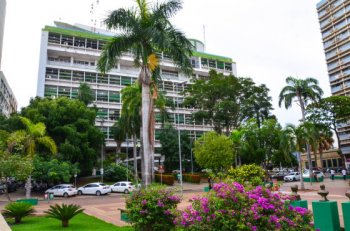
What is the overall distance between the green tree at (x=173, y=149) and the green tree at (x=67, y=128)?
1324 cm

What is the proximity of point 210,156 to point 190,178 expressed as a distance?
1321 cm

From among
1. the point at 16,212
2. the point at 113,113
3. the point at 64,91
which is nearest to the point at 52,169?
the point at 16,212

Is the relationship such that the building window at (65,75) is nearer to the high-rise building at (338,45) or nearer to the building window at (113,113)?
the building window at (113,113)

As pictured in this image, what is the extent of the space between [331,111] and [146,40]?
118 ft

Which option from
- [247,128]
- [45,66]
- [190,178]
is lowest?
[190,178]

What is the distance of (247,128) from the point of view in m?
36.4

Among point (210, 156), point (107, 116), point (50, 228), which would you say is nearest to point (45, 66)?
point (107, 116)

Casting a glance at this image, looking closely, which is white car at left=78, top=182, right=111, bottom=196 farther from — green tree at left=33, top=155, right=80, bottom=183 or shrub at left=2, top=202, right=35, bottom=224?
shrub at left=2, top=202, right=35, bottom=224

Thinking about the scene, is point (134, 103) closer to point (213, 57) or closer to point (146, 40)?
point (146, 40)

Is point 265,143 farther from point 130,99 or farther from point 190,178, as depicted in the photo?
point 130,99

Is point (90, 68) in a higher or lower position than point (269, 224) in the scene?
higher

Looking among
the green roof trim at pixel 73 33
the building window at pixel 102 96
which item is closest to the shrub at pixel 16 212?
the green roof trim at pixel 73 33

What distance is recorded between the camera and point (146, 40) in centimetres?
1566

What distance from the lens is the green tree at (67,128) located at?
1246 inches
